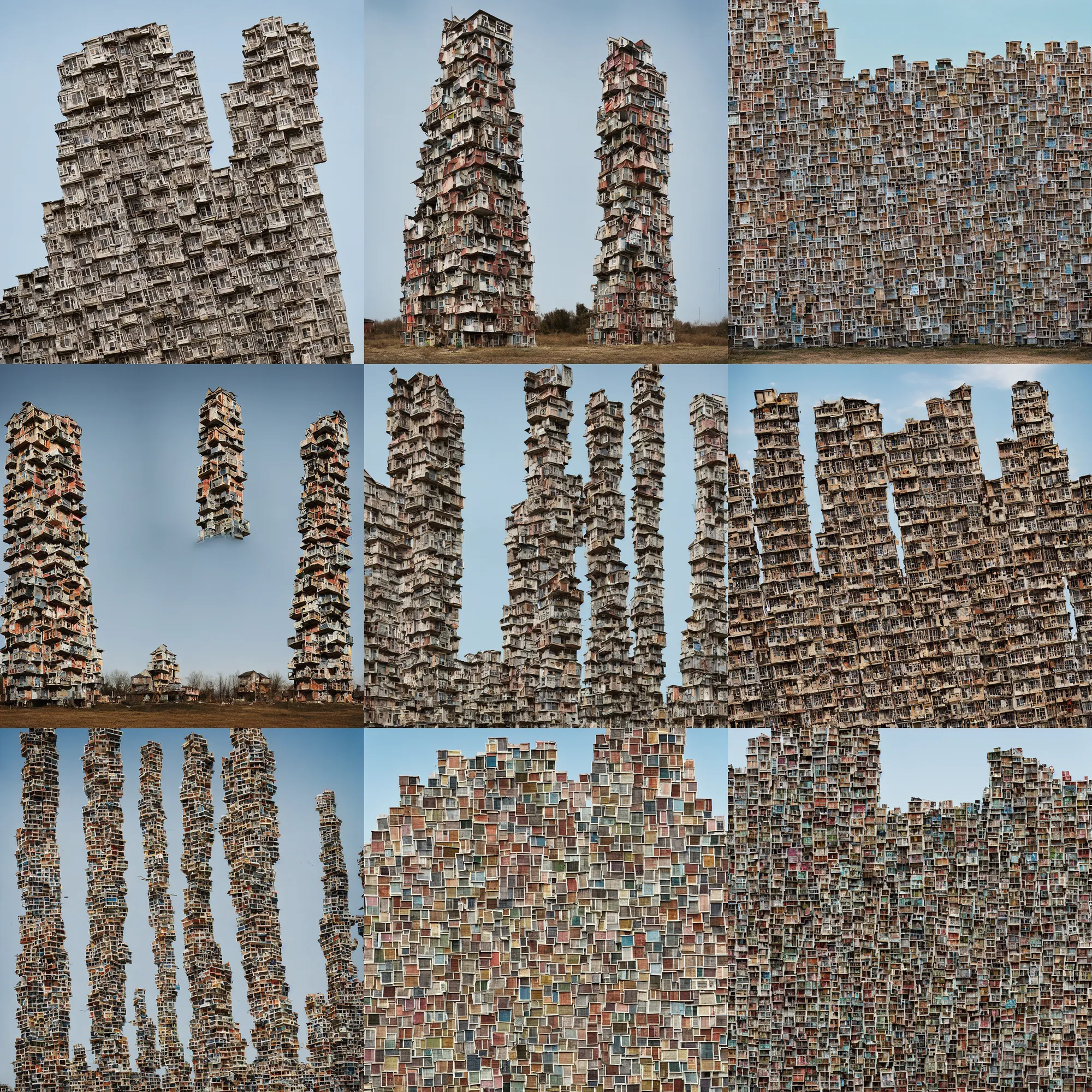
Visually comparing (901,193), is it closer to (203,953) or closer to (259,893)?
(259,893)

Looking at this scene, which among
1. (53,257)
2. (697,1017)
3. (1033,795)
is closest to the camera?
(697,1017)

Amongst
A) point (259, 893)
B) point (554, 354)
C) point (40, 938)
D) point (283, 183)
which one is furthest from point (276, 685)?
point (283, 183)

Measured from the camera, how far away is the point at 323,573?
669 inches

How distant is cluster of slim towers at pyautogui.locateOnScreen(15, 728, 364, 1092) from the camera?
16547 millimetres

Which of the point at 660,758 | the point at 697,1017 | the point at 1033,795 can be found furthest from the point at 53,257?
the point at 1033,795

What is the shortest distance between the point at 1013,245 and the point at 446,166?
603 cm

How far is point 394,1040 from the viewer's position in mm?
15273

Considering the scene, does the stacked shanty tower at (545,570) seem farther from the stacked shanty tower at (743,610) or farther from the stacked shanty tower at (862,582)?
the stacked shanty tower at (862,582)

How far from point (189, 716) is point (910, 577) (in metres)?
7.47

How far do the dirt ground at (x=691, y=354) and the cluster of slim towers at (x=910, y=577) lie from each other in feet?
1.61

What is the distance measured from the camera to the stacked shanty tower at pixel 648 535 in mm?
16422

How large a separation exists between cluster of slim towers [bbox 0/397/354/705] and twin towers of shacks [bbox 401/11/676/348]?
1.85m

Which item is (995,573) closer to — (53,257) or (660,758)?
(660,758)

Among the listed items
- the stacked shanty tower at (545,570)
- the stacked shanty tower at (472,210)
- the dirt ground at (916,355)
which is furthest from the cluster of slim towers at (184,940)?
the dirt ground at (916,355)
